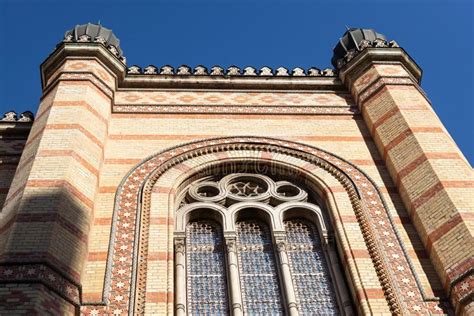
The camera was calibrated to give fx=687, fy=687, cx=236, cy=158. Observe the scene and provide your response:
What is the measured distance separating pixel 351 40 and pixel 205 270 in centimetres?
602

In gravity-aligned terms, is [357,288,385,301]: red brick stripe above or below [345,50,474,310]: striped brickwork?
below

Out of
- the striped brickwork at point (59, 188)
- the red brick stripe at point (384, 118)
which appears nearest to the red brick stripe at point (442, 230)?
the red brick stripe at point (384, 118)

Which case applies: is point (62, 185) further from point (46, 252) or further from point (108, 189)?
point (46, 252)

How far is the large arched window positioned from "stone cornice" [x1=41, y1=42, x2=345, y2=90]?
254 centimetres

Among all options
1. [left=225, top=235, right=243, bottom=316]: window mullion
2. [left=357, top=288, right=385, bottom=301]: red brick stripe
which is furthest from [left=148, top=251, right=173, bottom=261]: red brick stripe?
[left=357, top=288, right=385, bottom=301]: red brick stripe

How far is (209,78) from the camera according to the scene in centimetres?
1152

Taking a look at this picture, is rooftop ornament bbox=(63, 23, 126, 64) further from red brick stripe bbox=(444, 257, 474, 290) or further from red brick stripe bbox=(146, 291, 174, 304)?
red brick stripe bbox=(444, 257, 474, 290)

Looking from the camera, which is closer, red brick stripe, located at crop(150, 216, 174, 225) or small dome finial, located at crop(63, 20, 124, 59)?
red brick stripe, located at crop(150, 216, 174, 225)

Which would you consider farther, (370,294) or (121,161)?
(121,161)

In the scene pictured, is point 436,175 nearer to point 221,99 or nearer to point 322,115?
point 322,115

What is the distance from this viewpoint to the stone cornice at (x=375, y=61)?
11211 millimetres

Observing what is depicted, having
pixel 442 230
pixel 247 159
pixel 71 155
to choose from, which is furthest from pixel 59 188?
pixel 442 230

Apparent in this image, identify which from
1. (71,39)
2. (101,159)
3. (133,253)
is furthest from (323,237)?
(71,39)

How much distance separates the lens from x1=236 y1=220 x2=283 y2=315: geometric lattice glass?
7.32 meters
